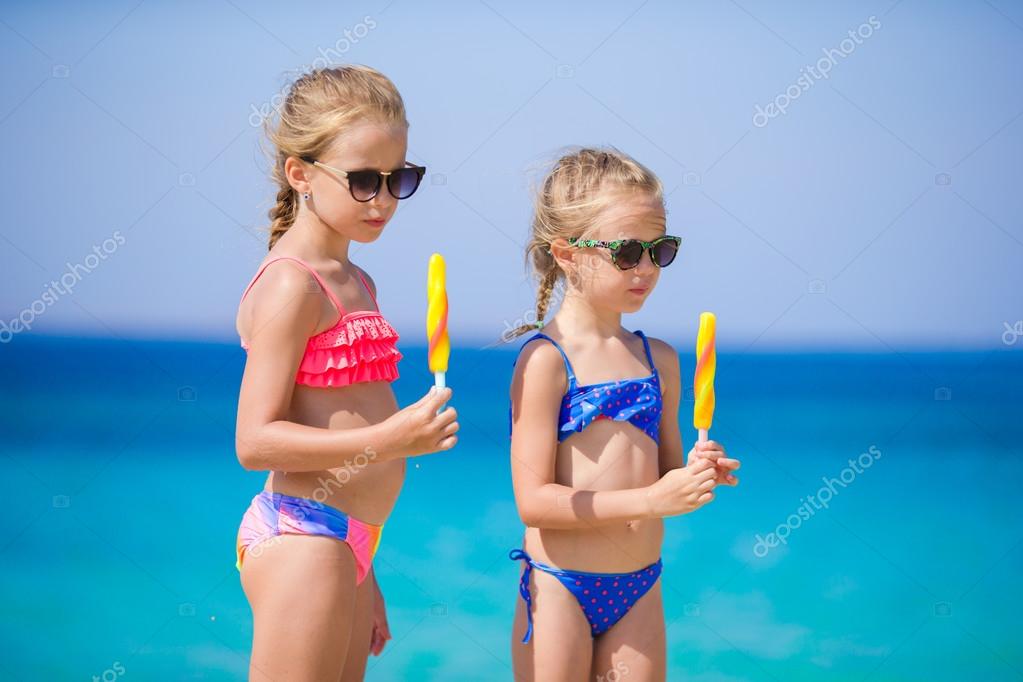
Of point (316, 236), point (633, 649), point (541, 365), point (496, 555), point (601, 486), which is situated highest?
point (496, 555)

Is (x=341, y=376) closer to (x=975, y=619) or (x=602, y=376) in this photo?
(x=602, y=376)

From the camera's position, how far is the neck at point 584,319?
271 centimetres

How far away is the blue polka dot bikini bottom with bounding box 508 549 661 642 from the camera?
258cm

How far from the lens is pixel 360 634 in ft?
8.20

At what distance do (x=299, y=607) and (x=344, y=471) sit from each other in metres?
0.29

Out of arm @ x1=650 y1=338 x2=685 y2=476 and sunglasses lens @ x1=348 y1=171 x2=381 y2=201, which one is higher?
sunglasses lens @ x1=348 y1=171 x2=381 y2=201

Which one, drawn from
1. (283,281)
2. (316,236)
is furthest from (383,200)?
(283,281)

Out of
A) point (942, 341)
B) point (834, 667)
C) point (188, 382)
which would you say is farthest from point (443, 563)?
point (942, 341)

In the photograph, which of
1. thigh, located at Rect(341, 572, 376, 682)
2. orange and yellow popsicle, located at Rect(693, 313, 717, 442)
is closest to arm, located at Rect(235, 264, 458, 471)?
thigh, located at Rect(341, 572, 376, 682)

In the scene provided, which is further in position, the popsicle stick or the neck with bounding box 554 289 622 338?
the neck with bounding box 554 289 622 338

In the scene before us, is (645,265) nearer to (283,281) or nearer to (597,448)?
(597,448)

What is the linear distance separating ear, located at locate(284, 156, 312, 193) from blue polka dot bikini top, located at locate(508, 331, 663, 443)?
2.02ft

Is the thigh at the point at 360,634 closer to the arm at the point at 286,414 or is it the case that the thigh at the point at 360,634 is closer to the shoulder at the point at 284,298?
the arm at the point at 286,414

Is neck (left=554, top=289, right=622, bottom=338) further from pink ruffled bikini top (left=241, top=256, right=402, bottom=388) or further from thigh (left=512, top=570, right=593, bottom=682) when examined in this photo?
thigh (left=512, top=570, right=593, bottom=682)
